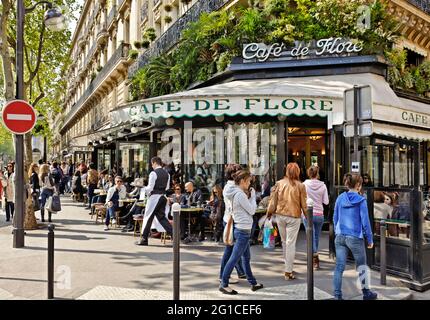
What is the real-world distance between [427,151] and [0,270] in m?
15.2

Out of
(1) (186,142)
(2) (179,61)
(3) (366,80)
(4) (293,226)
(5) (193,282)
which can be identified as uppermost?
(2) (179,61)

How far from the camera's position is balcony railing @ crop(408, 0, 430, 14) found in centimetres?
1525

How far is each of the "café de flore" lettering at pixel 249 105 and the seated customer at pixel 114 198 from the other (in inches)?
137

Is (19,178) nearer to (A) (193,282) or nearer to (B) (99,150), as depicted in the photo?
(A) (193,282)

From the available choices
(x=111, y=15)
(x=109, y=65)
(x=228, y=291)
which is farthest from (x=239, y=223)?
(x=111, y=15)

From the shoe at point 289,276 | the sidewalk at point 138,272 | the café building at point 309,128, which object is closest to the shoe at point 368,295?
the sidewalk at point 138,272

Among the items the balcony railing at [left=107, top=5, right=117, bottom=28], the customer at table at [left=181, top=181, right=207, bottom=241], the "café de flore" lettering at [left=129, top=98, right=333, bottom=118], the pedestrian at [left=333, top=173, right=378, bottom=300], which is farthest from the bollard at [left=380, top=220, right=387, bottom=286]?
the balcony railing at [left=107, top=5, right=117, bottom=28]

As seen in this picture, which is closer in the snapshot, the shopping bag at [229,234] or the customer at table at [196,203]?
the shopping bag at [229,234]

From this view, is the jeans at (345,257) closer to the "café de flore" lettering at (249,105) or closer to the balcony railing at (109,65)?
the "café de flore" lettering at (249,105)

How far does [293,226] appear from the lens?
6879 mm

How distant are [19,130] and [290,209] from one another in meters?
5.63

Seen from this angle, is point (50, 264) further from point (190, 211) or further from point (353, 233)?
point (190, 211)

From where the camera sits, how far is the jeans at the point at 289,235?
6816mm

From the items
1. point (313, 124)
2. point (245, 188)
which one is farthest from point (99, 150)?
point (245, 188)
